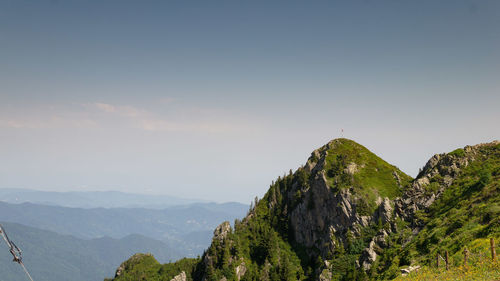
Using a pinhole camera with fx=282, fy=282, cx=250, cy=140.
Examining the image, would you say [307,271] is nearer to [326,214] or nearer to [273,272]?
[273,272]

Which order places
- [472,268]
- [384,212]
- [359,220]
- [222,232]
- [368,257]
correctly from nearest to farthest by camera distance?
[472,268] < [368,257] < [384,212] < [359,220] < [222,232]

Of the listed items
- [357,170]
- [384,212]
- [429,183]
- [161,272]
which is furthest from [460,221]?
[161,272]

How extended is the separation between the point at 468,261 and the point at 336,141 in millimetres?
110343

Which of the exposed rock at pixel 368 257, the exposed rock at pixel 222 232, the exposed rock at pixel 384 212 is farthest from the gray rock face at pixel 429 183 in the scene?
the exposed rock at pixel 222 232

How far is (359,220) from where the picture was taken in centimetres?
10731

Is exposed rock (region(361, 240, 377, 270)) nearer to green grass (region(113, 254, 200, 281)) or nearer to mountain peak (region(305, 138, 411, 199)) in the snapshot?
mountain peak (region(305, 138, 411, 199))

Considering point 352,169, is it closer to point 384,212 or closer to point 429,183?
point 384,212

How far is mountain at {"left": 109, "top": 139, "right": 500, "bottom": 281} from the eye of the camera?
205ft

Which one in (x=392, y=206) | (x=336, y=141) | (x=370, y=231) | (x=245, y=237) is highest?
(x=336, y=141)

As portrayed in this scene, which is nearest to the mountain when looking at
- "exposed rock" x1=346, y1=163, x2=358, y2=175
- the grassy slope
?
the grassy slope

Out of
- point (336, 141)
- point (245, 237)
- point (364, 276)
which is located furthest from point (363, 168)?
point (245, 237)

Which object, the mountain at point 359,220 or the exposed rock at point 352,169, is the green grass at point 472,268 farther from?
the exposed rock at point 352,169

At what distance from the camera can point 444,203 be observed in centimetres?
8388

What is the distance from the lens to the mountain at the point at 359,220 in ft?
205
